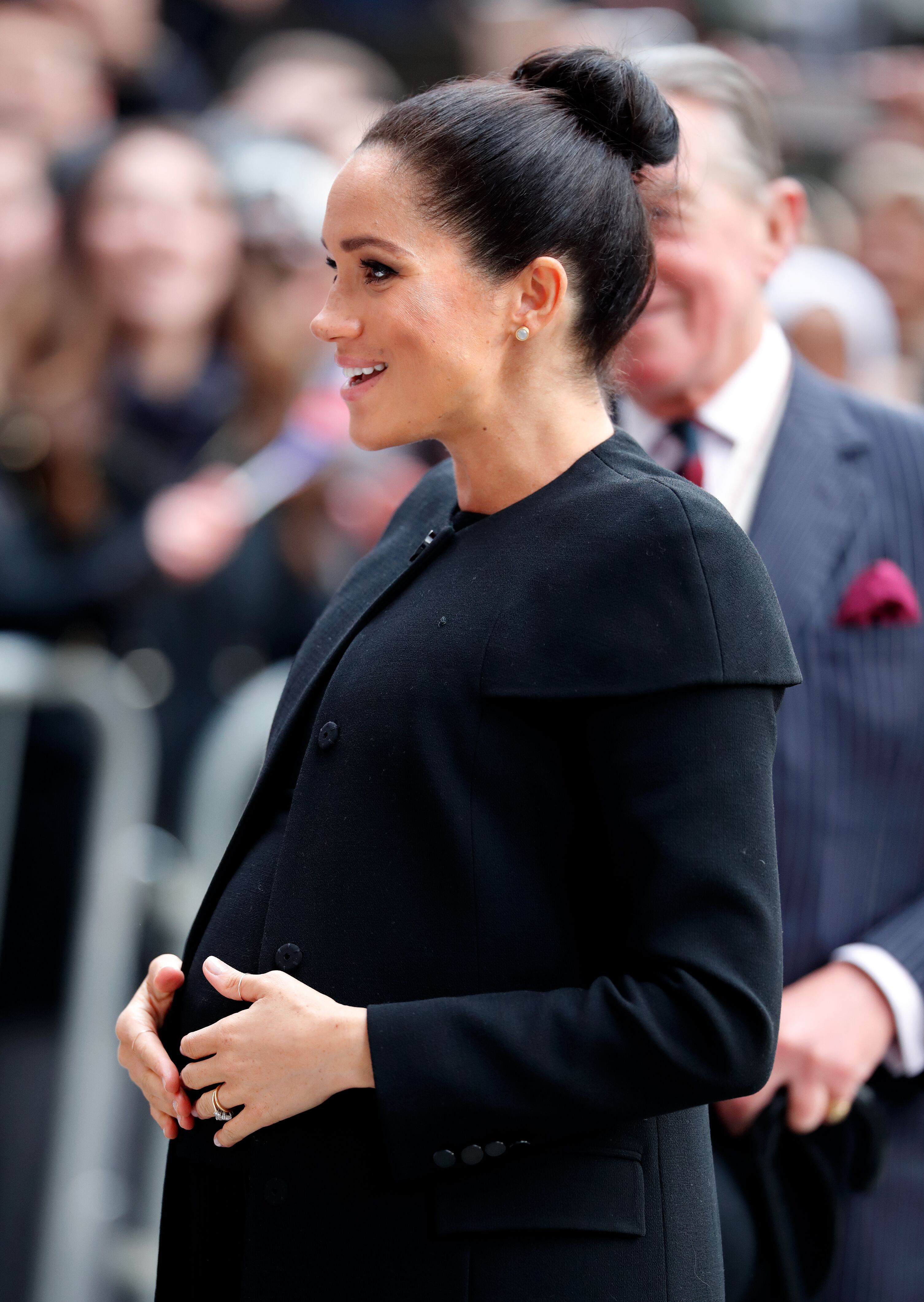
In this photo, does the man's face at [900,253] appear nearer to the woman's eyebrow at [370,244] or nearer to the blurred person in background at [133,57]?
the blurred person in background at [133,57]

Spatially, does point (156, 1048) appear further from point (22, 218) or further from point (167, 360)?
point (22, 218)

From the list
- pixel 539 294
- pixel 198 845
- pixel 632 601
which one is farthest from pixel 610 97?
pixel 198 845

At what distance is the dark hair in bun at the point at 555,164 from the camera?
1.47 meters

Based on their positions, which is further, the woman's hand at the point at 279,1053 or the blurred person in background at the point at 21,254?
the blurred person in background at the point at 21,254

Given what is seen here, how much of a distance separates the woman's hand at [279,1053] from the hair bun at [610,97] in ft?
2.94

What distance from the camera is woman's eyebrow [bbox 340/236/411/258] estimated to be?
4.85 ft

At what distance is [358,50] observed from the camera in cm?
621

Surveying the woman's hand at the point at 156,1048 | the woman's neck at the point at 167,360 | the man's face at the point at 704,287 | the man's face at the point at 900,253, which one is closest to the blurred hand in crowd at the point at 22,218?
the woman's neck at the point at 167,360

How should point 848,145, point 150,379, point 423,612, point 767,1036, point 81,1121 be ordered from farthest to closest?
point 848,145
point 150,379
point 81,1121
point 423,612
point 767,1036

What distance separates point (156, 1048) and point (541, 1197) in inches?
16.7

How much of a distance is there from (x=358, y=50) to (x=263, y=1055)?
5570 mm

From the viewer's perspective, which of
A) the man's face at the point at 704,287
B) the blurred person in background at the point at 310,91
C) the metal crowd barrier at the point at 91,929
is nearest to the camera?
the man's face at the point at 704,287

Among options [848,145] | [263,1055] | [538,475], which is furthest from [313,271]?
[848,145]

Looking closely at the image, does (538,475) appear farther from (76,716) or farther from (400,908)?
(76,716)
